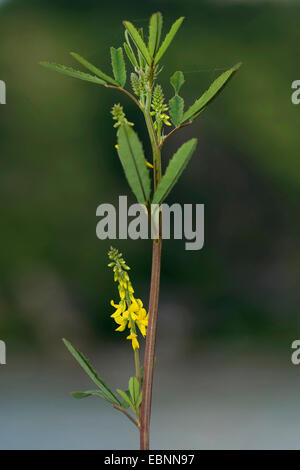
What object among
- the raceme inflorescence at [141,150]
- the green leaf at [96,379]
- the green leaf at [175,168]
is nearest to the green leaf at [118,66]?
the raceme inflorescence at [141,150]

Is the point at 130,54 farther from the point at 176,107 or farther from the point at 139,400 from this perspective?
the point at 139,400

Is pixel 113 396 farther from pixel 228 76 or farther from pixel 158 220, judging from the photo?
pixel 228 76

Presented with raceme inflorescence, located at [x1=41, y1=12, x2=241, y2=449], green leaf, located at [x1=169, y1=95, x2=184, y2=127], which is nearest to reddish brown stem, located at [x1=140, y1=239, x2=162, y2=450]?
raceme inflorescence, located at [x1=41, y1=12, x2=241, y2=449]

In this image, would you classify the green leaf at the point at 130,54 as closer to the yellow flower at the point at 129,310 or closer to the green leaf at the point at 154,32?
the green leaf at the point at 154,32

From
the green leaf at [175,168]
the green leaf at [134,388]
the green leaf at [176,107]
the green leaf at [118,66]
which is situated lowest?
the green leaf at [134,388]

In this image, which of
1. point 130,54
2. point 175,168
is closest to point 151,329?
point 175,168

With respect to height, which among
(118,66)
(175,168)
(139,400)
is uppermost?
(118,66)

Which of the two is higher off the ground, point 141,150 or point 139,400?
point 141,150
